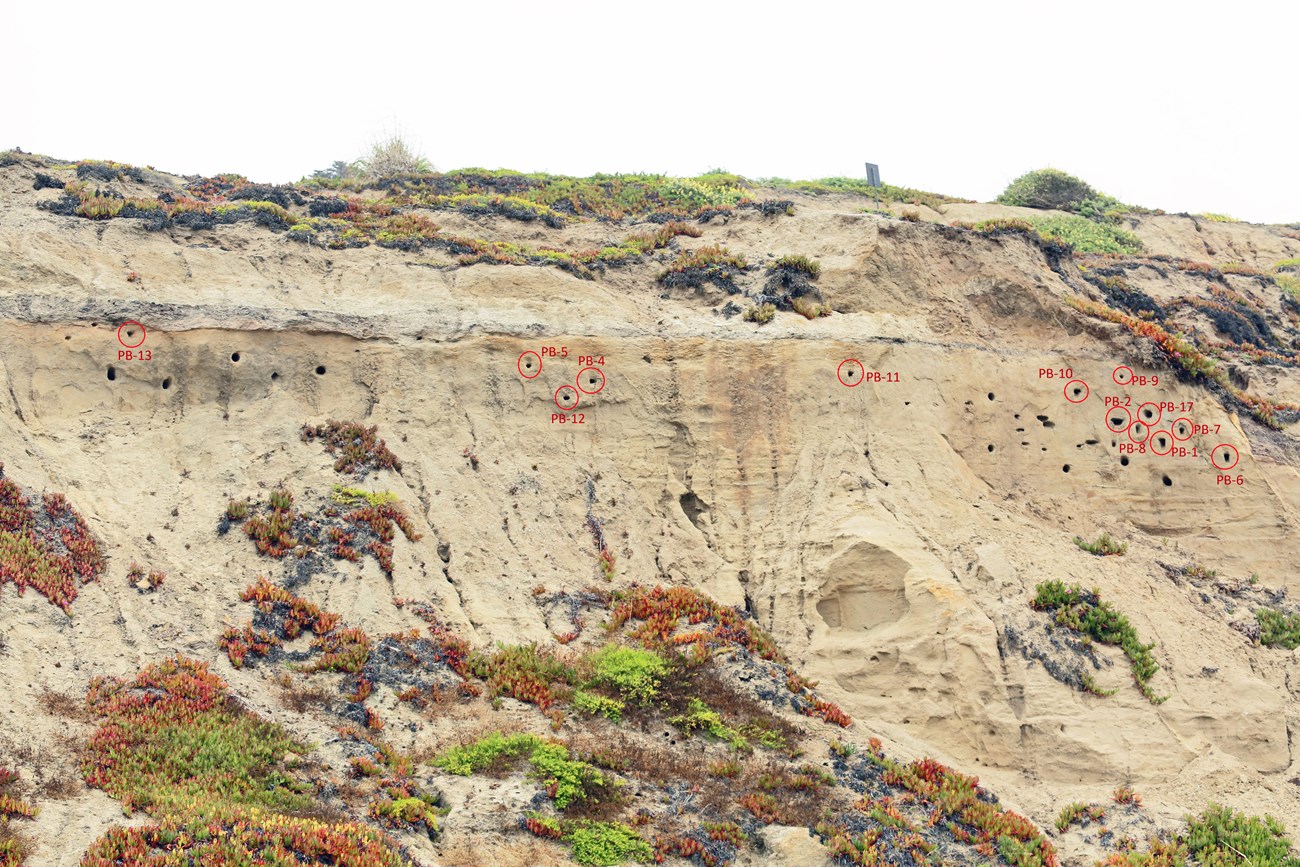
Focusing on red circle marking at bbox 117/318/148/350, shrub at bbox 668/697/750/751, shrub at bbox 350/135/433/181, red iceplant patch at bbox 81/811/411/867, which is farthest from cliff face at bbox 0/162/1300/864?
shrub at bbox 350/135/433/181

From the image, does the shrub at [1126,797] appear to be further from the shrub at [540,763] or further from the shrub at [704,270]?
the shrub at [704,270]

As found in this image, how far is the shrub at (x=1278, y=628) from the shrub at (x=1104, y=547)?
2576 millimetres

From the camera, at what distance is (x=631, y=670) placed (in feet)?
54.6

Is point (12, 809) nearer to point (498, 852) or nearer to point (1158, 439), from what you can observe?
point (498, 852)

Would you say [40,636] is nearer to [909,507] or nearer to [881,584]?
[881,584]

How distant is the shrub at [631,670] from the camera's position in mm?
16266

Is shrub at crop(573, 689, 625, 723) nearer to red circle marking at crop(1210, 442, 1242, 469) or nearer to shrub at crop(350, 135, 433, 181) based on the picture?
red circle marking at crop(1210, 442, 1242, 469)

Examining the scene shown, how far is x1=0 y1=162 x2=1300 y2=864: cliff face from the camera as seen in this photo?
56.0ft

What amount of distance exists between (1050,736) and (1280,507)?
345 inches

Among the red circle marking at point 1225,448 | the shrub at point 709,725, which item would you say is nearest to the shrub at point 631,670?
the shrub at point 709,725

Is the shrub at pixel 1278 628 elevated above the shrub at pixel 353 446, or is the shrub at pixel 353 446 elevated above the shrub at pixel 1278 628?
the shrub at pixel 353 446

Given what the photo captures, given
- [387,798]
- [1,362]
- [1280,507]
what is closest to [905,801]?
[387,798]

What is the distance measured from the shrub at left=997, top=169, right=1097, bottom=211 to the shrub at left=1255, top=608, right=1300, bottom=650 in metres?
32.5

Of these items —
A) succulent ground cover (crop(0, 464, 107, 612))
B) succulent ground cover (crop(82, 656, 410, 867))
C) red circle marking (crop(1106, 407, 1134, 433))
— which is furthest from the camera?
red circle marking (crop(1106, 407, 1134, 433))
